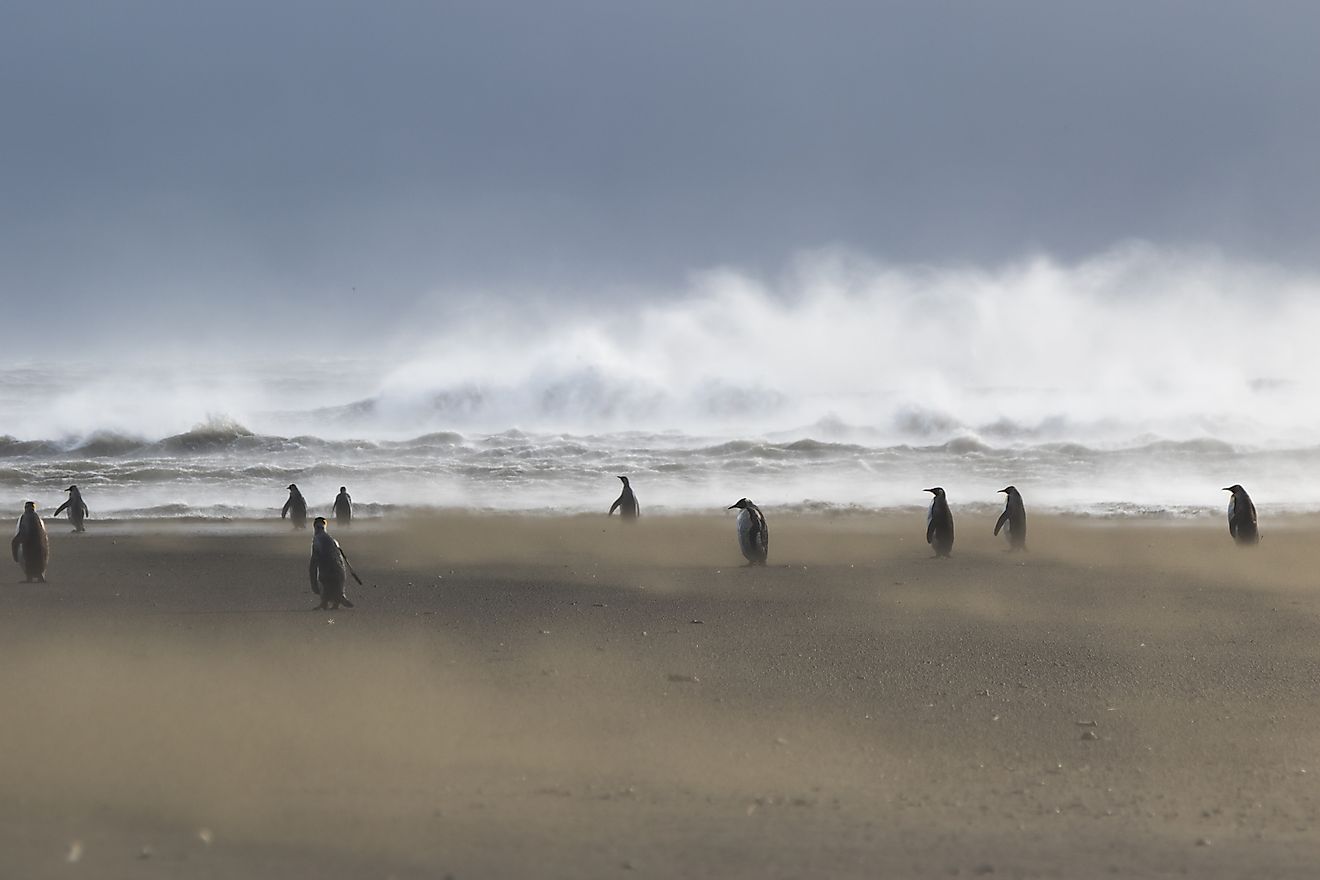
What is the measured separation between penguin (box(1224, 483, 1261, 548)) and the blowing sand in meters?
4.75

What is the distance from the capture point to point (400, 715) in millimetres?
9242

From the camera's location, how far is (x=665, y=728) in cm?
916

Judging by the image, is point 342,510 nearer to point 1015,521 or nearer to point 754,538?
point 754,538

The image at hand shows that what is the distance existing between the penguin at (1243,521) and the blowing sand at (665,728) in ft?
15.6

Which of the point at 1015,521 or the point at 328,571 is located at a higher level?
the point at 1015,521

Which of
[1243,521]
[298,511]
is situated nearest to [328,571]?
[298,511]

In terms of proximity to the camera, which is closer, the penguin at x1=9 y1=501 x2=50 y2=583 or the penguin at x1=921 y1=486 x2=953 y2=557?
the penguin at x1=9 y1=501 x2=50 y2=583

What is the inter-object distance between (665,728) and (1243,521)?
14952 millimetres

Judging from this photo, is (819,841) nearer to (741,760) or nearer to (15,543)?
(741,760)

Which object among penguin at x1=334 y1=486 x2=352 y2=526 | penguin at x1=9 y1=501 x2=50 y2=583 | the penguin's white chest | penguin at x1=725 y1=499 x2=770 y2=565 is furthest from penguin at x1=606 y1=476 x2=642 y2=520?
penguin at x1=9 y1=501 x2=50 y2=583

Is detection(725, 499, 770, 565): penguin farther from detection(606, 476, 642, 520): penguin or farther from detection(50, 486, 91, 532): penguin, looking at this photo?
detection(50, 486, 91, 532): penguin

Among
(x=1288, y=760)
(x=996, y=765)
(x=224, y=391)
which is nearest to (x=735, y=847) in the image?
(x=996, y=765)

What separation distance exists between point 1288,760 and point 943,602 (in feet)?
20.6

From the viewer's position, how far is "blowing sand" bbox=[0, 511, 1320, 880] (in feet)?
22.6
